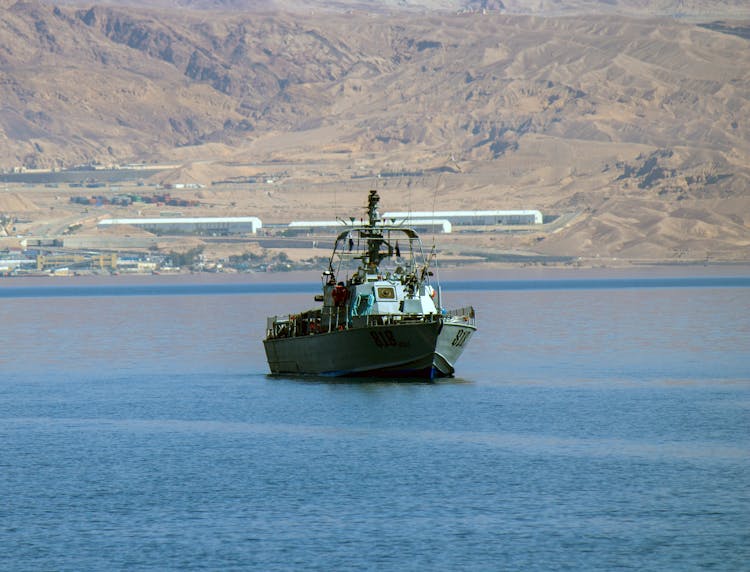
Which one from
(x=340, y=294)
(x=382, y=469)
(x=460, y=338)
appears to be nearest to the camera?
(x=382, y=469)

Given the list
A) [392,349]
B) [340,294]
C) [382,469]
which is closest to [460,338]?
[392,349]

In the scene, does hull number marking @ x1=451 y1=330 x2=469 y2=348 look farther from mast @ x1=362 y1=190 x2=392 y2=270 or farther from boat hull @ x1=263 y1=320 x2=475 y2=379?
mast @ x1=362 y1=190 x2=392 y2=270

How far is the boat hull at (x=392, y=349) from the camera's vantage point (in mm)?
91125

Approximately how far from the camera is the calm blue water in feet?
172

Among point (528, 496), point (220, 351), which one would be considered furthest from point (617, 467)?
point (220, 351)

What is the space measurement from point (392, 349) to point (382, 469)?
2671 cm

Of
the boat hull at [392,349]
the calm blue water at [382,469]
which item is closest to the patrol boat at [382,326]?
the boat hull at [392,349]

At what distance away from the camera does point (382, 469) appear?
6588 centimetres

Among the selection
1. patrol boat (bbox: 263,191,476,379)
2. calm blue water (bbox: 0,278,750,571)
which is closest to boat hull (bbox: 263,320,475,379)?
patrol boat (bbox: 263,191,476,379)

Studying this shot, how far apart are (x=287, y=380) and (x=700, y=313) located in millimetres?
91462

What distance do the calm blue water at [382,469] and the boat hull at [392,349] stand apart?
48.8 inches

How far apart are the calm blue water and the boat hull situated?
1.24 meters

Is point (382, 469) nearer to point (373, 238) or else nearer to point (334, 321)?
point (334, 321)

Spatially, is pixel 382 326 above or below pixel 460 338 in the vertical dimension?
above
